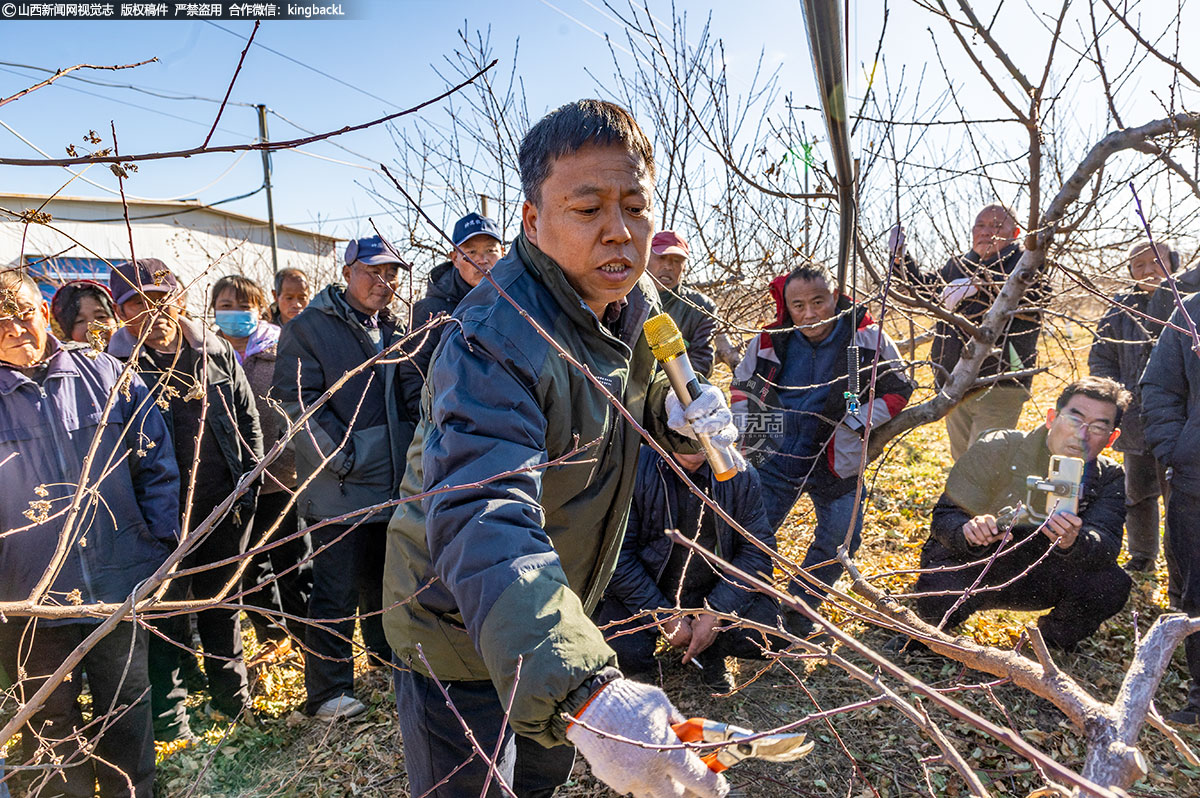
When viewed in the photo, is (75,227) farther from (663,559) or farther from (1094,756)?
(1094,756)

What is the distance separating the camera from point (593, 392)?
155 centimetres

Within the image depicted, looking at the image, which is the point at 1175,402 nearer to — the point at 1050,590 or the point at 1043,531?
the point at 1043,531

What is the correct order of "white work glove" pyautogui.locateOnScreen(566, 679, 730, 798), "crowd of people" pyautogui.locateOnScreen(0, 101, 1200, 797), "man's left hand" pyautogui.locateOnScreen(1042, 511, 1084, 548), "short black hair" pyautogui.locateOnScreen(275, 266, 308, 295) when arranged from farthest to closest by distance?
1. "short black hair" pyautogui.locateOnScreen(275, 266, 308, 295)
2. "man's left hand" pyautogui.locateOnScreen(1042, 511, 1084, 548)
3. "crowd of people" pyautogui.locateOnScreen(0, 101, 1200, 797)
4. "white work glove" pyautogui.locateOnScreen(566, 679, 730, 798)

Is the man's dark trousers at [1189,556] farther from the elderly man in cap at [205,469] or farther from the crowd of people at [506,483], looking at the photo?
the elderly man in cap at [205,469]

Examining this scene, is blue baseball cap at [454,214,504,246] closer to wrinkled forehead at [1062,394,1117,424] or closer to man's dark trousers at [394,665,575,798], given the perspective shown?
man's dark trousers at [394,665,575,798]

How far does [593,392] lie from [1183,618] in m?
1.26

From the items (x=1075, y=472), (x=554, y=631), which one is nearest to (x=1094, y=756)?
(x=554, y=631)

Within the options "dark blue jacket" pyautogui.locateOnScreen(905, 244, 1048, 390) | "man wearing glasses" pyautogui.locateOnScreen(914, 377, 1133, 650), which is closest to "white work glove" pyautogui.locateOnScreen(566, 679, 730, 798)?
"man wearing glasses" pyautogui.locateOnScreen(914, 377, 1133, 650)

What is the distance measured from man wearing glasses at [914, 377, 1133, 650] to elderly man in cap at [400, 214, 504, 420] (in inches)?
100

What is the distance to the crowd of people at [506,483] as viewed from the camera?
1283 mm

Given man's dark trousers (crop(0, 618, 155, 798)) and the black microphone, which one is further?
man's dark trousers (crop(0, 618, 155, 798))

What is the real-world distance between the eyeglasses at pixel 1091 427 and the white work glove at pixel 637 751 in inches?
121

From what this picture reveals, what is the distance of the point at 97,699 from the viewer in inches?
98.6

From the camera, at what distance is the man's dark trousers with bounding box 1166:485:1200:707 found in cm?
301
